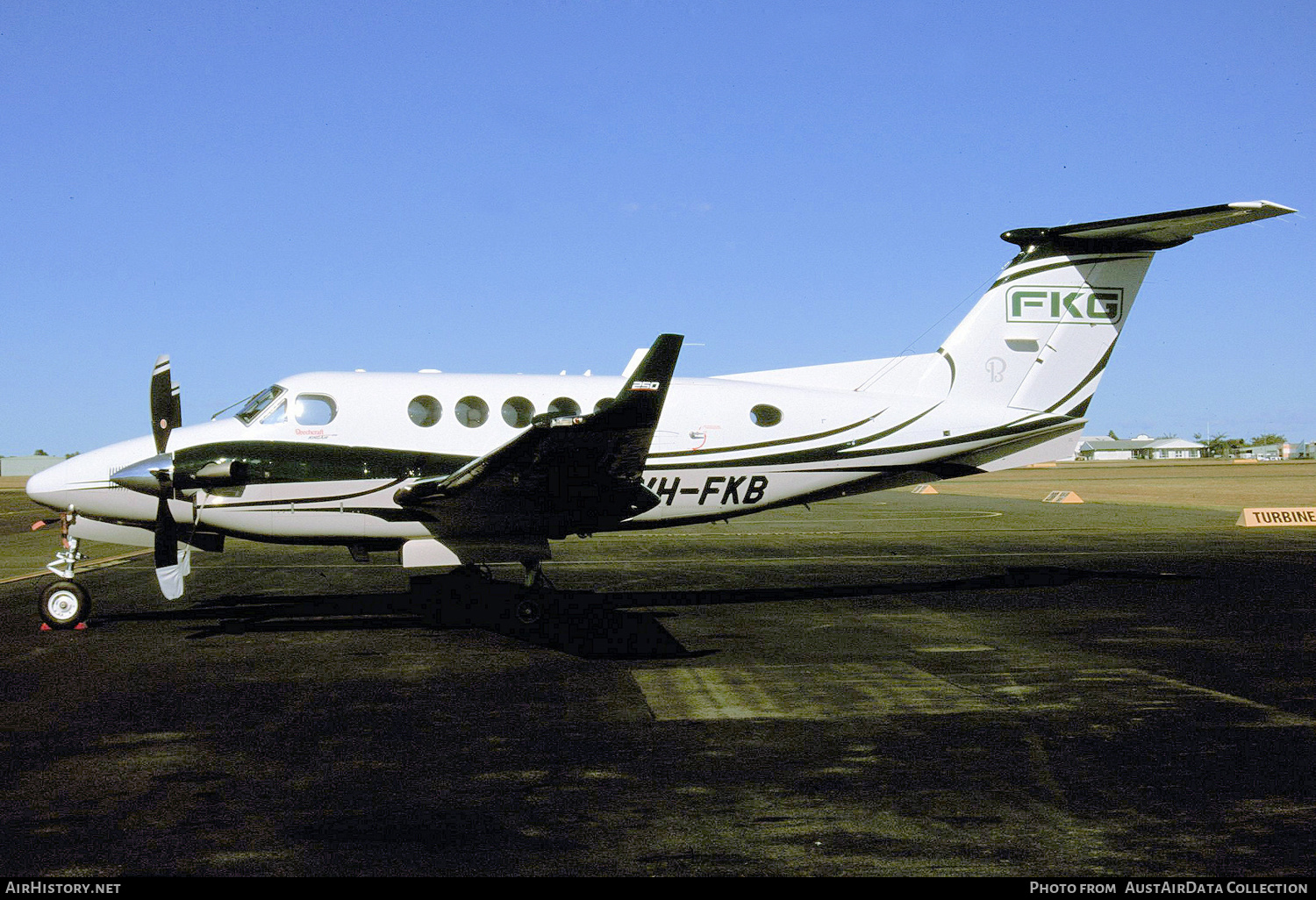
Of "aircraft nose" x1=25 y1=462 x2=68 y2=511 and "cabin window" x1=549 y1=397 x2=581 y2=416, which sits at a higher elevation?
"cabin window" x1=549 y1=397 x2=581 y2=416

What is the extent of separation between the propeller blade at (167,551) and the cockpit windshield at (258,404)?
1326 mm

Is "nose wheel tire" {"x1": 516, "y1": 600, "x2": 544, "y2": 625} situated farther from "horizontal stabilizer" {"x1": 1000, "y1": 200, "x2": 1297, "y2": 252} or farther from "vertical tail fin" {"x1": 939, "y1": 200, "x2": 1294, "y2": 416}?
"horizontal stabilizer" {"x1": 1000, "y1": 200, "x2": 1297, "y2": 252}

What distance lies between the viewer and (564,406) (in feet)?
42.9

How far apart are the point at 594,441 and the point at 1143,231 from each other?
901 cm

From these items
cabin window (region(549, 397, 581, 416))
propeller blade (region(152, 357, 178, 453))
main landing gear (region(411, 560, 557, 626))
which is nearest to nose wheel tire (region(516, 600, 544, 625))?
main landing gear (region(411, 560, 557, 626))

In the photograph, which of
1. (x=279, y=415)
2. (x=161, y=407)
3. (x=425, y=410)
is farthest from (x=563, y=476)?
(x=161, y=407)

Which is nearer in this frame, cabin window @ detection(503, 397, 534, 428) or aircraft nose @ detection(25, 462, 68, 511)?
aircraft nose @ detection(25, 462, 68, 511)

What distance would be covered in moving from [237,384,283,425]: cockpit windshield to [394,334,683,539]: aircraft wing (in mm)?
2001

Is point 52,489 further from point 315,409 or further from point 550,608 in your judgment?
point 550,608

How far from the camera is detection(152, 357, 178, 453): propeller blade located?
39.4 feet

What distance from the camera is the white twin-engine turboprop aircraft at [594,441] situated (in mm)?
11641

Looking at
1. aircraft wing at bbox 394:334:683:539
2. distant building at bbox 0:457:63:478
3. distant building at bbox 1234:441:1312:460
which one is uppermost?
aircraft wing at bbox 394:334:683:539

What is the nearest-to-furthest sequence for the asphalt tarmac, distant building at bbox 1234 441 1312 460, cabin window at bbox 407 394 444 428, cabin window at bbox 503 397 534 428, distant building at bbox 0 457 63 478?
the asphalt tarmac, cabin window at bbox 407 394 444 428, cabin window at bbox 503 397 534 428, distant building at bbox 0 457 63 478, distant building at bbox 1234 441 1312 460

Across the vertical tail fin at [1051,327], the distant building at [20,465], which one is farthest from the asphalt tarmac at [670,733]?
the distant building at [20,465]
